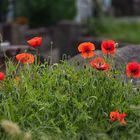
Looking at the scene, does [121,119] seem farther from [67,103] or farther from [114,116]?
[67,103]

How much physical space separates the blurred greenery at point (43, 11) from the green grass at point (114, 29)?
3.48 ft

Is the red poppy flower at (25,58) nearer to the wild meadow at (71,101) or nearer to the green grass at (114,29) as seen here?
the wild meadow at (71,101)

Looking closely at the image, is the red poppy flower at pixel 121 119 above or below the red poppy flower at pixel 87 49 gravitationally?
below

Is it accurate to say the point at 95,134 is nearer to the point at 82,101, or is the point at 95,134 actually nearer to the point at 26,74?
the point at 82,101

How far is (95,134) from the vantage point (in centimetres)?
462

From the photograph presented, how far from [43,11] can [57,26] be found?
2689 millimetres

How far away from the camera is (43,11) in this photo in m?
16.5

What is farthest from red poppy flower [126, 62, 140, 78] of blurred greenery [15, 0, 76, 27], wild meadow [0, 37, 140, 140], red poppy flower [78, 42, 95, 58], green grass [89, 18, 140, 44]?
blurred greenery [15, 0, 76, 27]

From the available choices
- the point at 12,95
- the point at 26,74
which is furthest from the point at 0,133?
the point at 26,74

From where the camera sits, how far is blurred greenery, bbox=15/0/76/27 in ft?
53.7

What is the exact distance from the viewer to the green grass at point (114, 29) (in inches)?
677

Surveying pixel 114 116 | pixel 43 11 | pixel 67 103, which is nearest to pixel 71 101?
pixel 67 103

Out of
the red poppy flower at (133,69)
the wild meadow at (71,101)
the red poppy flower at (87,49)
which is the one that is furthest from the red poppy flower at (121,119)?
the red poppy flower at (87,49)

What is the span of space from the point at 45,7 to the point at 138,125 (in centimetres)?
1186
